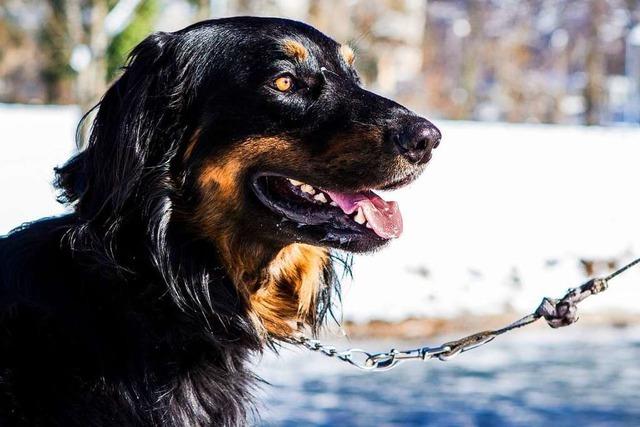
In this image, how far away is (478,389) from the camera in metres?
7.87

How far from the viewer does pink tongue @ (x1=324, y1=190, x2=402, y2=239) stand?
3375 mm

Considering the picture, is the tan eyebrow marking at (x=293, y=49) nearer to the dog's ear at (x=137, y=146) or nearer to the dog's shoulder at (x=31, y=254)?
the dog's ear at (x=137, y=146)

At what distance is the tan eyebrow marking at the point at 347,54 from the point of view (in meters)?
3.64

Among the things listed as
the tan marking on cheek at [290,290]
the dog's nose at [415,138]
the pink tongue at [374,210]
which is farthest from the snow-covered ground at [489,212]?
the dog's nose at [415,138]

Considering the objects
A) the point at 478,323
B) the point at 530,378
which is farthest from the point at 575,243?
the point at 530,378

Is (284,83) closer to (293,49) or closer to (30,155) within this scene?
(293,49)

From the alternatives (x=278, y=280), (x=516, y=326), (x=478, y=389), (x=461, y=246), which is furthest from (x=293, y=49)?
(x=461, y=246)

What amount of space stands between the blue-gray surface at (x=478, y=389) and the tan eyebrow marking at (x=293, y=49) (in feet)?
10.5

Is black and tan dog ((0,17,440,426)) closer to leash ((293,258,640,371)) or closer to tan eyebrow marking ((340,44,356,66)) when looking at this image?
tan eyebrow marking ((340,44,356,66))

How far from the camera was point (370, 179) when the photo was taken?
325 centimetres

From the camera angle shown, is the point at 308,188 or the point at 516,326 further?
the point at 308,188

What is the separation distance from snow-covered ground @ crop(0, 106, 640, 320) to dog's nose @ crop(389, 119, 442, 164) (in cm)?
649

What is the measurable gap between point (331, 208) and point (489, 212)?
1250 centimetres

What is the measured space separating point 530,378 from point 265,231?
5.46 meters
